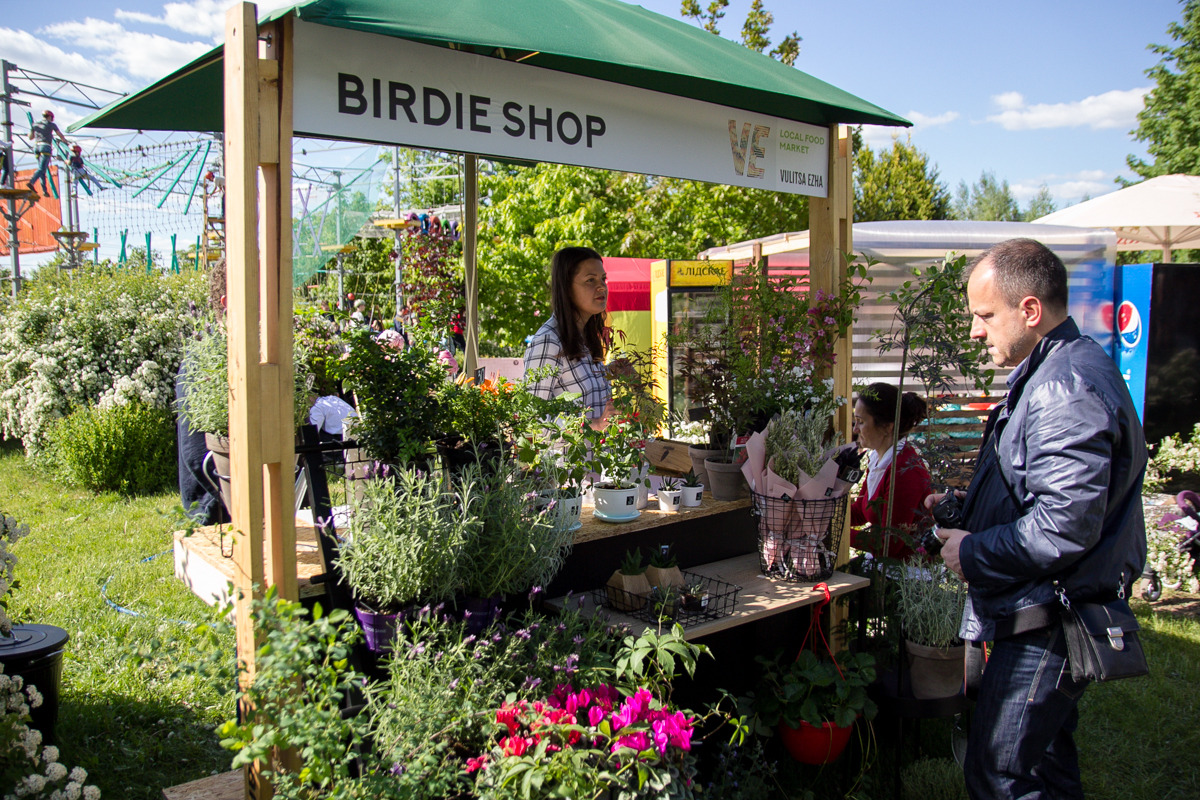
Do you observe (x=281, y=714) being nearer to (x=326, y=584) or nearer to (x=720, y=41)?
(x=326, y=584)

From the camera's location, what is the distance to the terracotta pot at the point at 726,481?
121 inches

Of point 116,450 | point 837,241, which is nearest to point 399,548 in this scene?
point 837,241

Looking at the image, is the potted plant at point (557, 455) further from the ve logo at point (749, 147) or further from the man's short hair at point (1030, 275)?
the man's short hair at point (1030, 275)

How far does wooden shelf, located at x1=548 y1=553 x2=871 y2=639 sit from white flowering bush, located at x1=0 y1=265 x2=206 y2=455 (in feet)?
23.7

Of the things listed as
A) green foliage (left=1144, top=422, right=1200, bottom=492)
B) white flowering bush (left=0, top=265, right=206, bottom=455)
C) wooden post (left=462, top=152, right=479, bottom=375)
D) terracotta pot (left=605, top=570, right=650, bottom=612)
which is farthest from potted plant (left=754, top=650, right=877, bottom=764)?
white flowering bush (left=0, top=265, right=206, bottom=455)

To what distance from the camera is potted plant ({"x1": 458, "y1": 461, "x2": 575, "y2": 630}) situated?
2.04m

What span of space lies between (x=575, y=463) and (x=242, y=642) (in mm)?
1044

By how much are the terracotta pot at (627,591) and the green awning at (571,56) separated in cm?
155

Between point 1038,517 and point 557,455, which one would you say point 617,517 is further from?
point 1038,517

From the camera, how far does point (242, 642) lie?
75.3 inches

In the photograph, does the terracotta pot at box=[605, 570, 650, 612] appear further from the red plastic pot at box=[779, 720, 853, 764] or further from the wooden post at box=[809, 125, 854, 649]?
the wooden post at box=[809, 125, 854, 649]

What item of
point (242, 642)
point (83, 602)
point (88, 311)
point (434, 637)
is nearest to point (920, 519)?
point (434, 637)

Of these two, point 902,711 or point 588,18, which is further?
point 902,711

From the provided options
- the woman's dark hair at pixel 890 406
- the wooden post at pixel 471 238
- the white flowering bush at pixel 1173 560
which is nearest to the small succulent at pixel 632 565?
the wooden post at pixel 471 238
